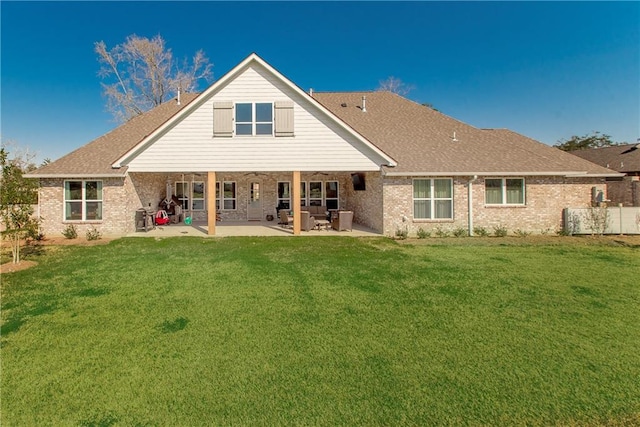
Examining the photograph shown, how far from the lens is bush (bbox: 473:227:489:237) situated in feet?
47.5

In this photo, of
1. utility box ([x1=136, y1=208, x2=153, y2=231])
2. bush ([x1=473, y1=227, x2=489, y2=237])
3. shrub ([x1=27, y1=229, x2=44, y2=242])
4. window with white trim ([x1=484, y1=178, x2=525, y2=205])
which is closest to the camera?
shrub ([x1=27, y1=229, x2=44, y2=242])

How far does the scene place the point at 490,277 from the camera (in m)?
8.01

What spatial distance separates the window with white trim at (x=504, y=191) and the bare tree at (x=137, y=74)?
88.1 ft

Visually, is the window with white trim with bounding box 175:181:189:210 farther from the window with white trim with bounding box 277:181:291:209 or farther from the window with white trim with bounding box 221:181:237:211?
the window with white trim with bounding box 277:181:291:209

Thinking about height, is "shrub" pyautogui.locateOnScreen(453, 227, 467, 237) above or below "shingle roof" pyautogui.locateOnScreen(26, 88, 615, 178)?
below

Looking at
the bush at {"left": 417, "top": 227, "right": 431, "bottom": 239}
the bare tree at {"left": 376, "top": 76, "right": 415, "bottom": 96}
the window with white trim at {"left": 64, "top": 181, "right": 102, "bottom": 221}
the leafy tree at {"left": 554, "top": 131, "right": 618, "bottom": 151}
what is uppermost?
the bare tree at {"left": 376, "top": 76, "right": 415, "bottom": 96}

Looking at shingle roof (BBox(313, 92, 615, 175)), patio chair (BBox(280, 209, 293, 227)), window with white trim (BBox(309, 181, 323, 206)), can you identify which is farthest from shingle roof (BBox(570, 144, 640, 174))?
patio chair (BBox(280, 209, 293, 227))

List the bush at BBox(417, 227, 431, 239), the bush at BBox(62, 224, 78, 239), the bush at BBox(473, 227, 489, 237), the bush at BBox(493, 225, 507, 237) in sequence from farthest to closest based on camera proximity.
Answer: the bush at BBox(473, 227, 489, 237)
the bush at BBox(493, 225, 507, 237)
the bush at BBox(417, 227, 431, 239)
the bush at BBox(62, 224, 78, 239)

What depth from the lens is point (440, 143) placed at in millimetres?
16594

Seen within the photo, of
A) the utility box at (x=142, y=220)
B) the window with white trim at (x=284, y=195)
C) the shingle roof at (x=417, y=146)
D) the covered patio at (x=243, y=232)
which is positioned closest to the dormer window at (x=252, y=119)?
the shingle roof at (x=417, y=146)

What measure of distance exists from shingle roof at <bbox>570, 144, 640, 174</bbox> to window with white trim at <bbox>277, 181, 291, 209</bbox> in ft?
98.2

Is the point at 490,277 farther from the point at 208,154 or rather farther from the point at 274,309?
the point at 208,154

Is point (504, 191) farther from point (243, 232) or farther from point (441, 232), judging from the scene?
point (243, 232)

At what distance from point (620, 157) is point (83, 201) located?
139 feet
